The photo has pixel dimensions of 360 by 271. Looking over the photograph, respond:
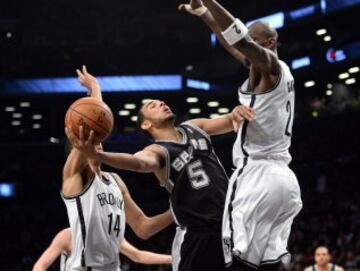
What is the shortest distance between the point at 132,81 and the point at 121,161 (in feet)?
78.9

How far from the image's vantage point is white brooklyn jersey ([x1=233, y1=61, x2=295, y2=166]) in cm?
471

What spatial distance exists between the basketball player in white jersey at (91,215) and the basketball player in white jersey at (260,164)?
1.16 metres

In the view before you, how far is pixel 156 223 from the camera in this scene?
6.05m

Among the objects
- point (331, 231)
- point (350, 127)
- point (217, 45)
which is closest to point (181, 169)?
point (331, 231)

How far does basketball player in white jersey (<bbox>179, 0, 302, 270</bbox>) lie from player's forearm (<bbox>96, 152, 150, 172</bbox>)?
2.17ft

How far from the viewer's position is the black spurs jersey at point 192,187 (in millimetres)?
5309

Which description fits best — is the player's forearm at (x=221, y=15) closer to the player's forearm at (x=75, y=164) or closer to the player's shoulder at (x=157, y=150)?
the player's shoulder at (x=157, y=150)

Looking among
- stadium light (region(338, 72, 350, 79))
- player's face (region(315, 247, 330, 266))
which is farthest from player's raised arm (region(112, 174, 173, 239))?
stadium light (region(338, 72, 350, 79))

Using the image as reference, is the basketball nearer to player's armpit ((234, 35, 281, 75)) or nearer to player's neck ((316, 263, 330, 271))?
player's armpit ((234, 35, 281, 75))

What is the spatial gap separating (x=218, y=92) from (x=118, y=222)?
23587 millimetres

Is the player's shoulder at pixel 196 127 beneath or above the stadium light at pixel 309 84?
beneath

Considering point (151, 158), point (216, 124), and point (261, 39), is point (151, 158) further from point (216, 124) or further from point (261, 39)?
point (261, 39)

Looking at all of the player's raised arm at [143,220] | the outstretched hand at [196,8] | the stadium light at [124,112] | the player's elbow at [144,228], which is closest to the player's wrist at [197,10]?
the outstretched hand at [196,8]

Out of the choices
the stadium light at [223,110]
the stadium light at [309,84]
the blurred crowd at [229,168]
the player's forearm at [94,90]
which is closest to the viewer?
the player's forearm at [94,90]
